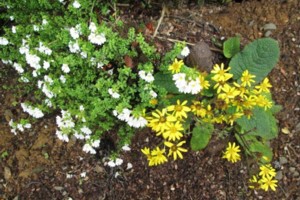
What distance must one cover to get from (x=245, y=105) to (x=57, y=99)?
1.17 m

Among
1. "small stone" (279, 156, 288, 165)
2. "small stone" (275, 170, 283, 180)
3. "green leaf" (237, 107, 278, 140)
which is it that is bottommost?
"small stone" (275, 170, 283, 180)

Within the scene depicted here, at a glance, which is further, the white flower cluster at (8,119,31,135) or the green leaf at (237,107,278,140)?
the white flower cluster at (8,119,31,135)

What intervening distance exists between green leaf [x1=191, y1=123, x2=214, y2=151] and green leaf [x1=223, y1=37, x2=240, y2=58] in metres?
0.54

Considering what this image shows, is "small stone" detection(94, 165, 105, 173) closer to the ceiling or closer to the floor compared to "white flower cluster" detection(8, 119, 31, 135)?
closer to the floor

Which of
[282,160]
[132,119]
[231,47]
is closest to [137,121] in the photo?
[132,119]

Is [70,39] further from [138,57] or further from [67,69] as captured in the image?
[138,57]

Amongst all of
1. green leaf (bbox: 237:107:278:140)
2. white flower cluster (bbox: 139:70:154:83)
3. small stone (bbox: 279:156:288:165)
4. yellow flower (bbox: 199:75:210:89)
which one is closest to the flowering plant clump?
white flower cluster (bbox: 139:70:154:83)

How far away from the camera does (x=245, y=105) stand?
2449mm

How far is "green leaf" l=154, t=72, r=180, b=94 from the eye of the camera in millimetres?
2740

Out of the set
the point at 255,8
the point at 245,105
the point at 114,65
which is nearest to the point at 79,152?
the point at 114,65

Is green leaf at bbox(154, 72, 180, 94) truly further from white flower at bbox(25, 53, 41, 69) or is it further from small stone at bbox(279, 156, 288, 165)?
small stone at bbox(279, 156, 288, 165)

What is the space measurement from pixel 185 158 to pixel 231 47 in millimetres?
831

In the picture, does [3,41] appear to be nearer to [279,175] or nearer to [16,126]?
[16,126]

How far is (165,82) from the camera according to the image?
9.02ft
